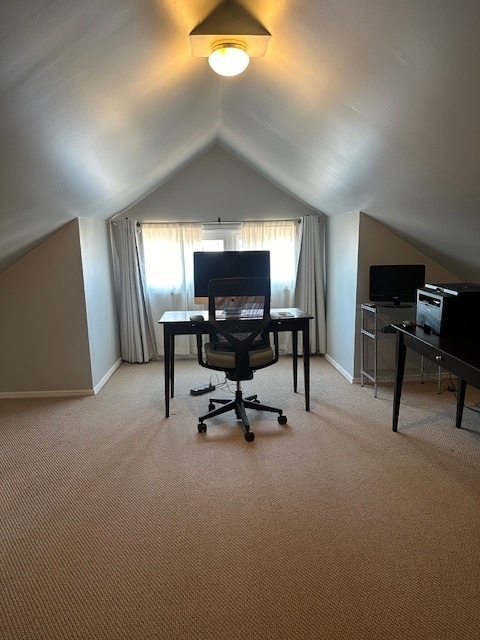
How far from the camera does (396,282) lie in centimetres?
358

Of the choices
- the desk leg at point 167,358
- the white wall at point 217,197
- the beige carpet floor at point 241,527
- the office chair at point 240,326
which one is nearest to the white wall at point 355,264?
the white wall at point 217,197

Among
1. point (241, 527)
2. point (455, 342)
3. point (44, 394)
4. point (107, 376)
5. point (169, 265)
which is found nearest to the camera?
point (241, 527)

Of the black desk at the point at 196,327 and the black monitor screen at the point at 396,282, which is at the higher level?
the black monitor screen at the point at 396,282

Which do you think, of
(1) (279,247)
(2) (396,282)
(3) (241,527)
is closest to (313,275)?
(1) (279,247)

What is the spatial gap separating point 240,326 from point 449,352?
138 centimetres

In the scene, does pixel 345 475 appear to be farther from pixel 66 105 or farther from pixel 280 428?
pixel 66 105

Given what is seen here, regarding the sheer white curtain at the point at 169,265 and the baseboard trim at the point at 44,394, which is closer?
the baseboard trim at the point at 44,394

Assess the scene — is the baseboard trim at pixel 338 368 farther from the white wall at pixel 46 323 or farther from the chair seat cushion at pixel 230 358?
the white wall at pixel 46 323

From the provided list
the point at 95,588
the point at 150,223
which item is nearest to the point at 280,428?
the point at 95,588

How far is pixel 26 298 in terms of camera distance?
3604 millimetres

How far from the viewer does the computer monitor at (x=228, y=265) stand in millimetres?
3744

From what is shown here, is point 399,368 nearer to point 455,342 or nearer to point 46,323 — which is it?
point 455,342

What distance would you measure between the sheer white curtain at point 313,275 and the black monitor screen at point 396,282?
1.16m

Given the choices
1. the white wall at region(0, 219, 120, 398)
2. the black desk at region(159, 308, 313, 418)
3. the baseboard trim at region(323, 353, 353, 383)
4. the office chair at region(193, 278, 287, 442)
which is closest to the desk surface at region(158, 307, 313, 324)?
the black desk at region(159, 308, 313, 418)
